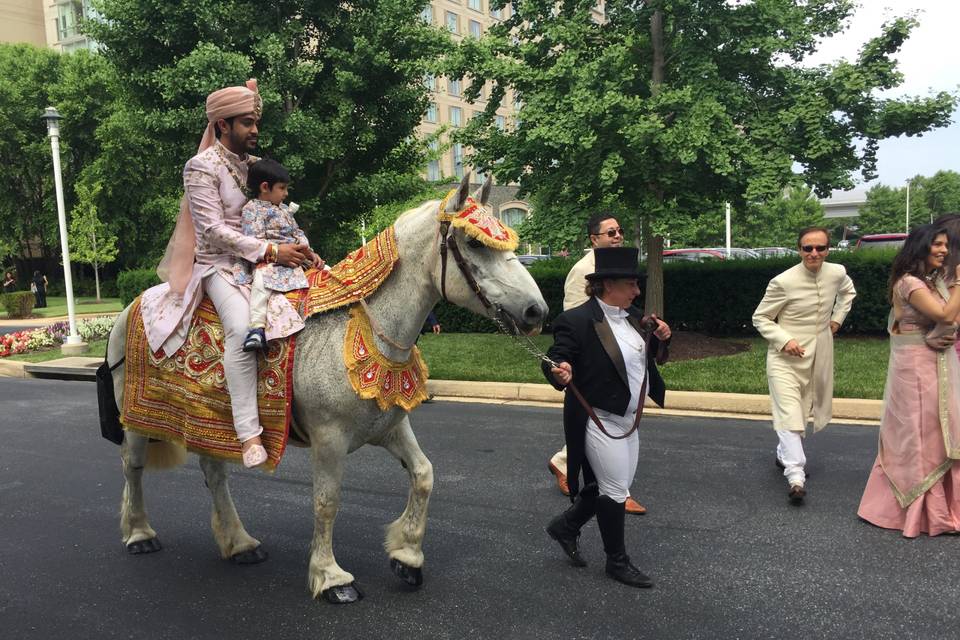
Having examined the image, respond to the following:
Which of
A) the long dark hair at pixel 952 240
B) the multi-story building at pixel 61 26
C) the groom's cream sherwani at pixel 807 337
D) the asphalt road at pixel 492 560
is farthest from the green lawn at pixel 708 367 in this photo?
the multi-story building at pixel 61 26

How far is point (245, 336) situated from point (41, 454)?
16.5ft

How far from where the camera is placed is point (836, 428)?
711cm

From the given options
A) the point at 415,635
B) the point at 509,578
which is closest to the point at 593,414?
the point at 509,578

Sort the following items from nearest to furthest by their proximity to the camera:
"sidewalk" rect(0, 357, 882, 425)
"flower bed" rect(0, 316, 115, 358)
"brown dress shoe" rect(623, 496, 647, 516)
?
"brown dress shoe" rect(623, 496, 647, 516), "sidewalk" rect(0, 357, 882, 425), "flower bed" rect(0, 316, 115, 358)

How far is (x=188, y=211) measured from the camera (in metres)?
3.98

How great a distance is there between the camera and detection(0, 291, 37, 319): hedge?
84.1 ft

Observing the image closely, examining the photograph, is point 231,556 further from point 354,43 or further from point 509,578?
point 354,43

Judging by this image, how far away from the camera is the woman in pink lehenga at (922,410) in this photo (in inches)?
172

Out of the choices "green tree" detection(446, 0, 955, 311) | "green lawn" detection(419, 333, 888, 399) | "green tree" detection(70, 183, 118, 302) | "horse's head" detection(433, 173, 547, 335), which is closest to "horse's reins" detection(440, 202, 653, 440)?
"horse's head" detection(433, 173, 547, 335)

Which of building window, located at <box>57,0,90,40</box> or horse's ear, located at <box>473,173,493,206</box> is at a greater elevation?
building window, located at <box>57,0,90,40</box>

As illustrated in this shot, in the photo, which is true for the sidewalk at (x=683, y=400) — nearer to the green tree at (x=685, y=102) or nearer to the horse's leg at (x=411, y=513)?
the green tree at (x=685, y=102)

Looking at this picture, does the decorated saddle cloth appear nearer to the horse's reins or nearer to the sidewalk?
the horse's reins

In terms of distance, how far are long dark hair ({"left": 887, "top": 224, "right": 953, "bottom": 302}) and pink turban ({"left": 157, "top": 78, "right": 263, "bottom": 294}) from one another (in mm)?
4269

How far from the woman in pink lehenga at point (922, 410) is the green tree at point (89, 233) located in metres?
34.1
